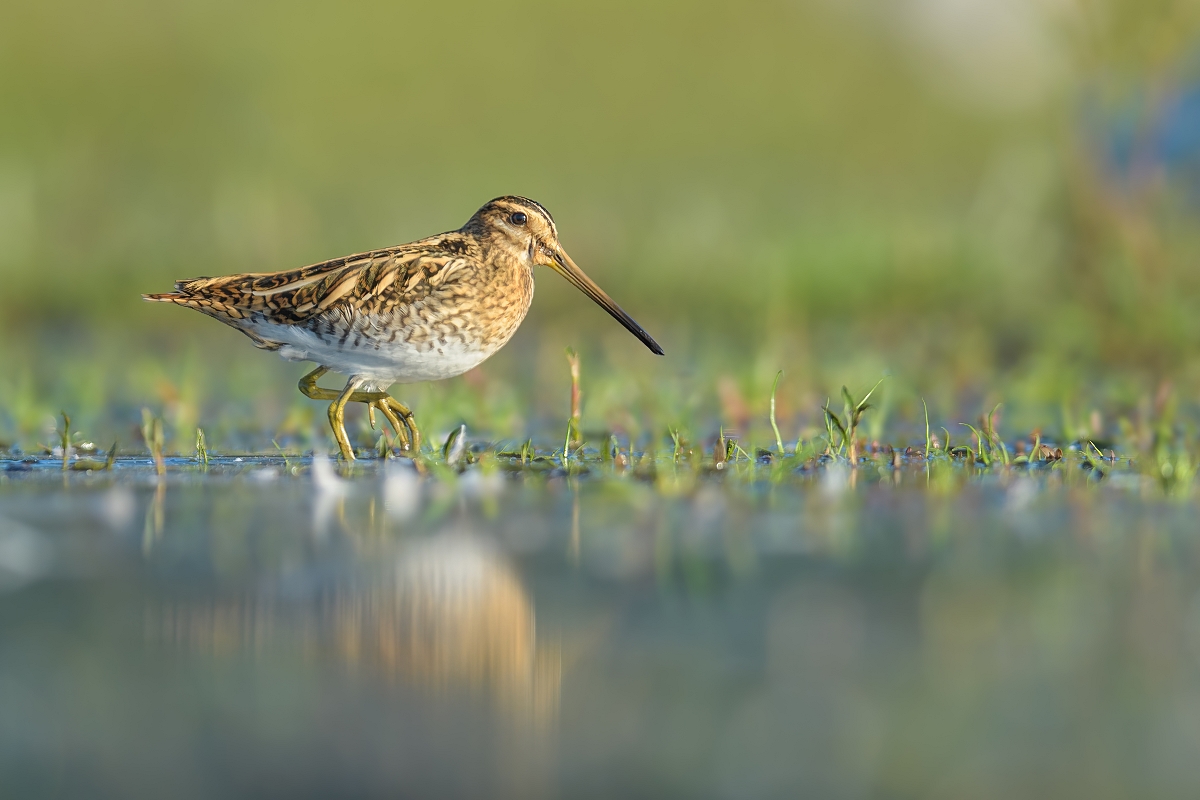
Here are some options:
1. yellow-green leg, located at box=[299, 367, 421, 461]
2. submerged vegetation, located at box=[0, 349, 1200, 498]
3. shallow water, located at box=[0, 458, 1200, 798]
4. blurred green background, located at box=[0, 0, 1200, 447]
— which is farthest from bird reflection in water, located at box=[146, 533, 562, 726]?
blurred green background, located at box=[0, 0, 1200, 447]

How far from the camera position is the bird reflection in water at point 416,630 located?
2.90 m

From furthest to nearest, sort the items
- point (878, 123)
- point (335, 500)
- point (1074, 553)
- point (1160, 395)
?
point (878, 123), point (1160, 395), point (335, 500), point (1074, 553)

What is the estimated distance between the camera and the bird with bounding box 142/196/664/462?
5.56 metres

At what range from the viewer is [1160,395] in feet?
19.9

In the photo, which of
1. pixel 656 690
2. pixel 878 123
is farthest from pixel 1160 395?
pixel 878 123

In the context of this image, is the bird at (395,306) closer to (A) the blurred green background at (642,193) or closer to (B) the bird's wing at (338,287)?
(B) the bird's wing at (338,287)

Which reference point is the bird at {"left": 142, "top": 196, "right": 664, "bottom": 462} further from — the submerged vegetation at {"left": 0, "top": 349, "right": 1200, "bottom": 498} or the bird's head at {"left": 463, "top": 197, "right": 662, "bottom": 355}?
the submerged vegetation at {"left": 0, "top": 349, "right": 1200, "bottom": 498}

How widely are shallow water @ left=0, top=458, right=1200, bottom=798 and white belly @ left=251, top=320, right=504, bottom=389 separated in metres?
1.07

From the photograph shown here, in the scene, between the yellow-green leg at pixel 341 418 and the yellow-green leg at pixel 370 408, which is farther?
the yellow-green leg at pixel 370 408

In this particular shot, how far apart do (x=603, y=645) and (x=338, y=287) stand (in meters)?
2.87

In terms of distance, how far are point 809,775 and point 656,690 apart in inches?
16.2

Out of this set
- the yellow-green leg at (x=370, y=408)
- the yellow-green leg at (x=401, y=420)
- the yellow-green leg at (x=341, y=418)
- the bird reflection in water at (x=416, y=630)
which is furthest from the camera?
the yellow-green leg at (x=401, y=420)

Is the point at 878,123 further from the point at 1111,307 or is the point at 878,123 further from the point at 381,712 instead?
the point at 381,712

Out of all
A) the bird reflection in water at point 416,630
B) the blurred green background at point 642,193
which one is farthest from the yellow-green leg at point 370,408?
the bird reflection in water at point 416,630
